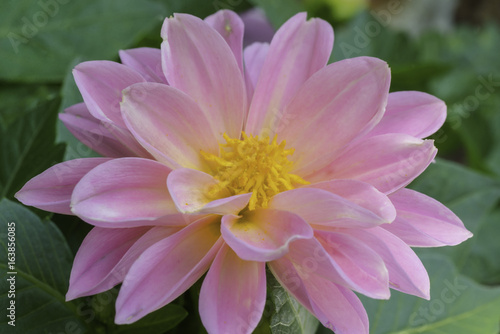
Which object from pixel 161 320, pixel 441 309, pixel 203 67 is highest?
pixel 203 67

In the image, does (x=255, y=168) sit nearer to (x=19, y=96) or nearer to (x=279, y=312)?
(x=279, y=312)

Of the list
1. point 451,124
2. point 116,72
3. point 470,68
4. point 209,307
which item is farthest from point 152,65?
point 470,68

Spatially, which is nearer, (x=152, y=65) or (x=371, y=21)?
(x=152, y=65)

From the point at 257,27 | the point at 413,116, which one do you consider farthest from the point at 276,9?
the point at 413,116

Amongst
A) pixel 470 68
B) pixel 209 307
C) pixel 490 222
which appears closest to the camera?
pixel 209 307

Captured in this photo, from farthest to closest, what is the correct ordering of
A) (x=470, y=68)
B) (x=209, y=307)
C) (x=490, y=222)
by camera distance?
1. (x=470, y=68)
2. (x=490, y=222)
3. (x=209, y=307)

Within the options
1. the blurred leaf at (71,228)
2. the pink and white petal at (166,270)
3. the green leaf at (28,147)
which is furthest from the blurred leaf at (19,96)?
the pink and white petal at (166,270)

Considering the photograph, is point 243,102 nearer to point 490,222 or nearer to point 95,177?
point 95,177
